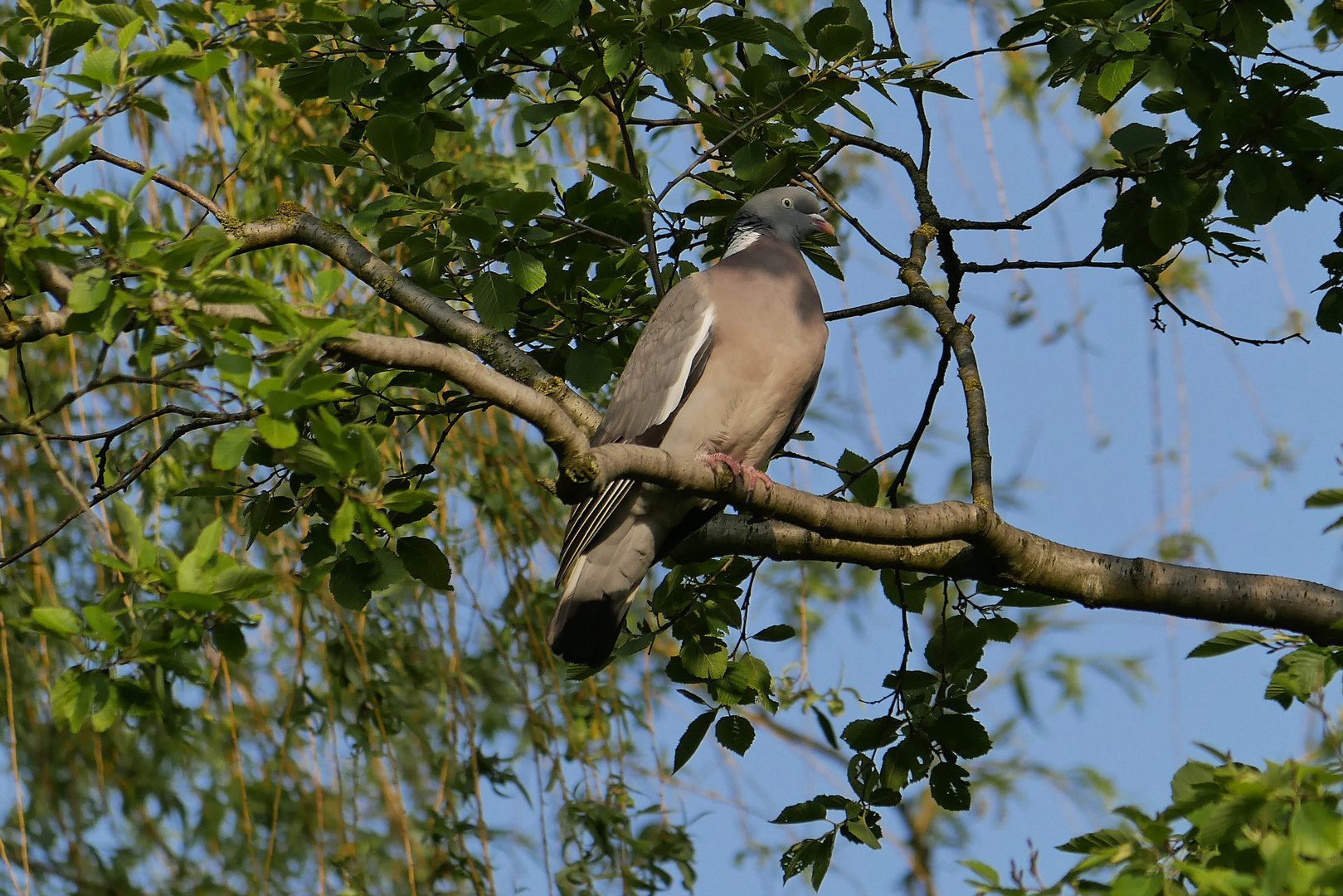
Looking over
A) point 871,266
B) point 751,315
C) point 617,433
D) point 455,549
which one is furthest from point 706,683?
point 871,266

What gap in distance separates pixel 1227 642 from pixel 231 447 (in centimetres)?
141

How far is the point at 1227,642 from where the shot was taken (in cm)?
182

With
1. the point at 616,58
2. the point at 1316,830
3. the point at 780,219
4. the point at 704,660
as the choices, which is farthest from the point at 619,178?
the point at 1316,830

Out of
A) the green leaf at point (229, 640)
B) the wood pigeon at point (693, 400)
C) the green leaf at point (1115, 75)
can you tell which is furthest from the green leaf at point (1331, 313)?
the green leaf at point (229, 640)

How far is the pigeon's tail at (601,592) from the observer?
2982 mm

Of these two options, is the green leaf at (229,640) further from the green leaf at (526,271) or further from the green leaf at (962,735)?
the green leaf at (962,735)

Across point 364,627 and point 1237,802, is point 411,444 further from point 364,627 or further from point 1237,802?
point 1237,802

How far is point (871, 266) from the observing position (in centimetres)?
504

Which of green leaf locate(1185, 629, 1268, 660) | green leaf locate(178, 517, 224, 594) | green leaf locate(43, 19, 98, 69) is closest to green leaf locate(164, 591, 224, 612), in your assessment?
green leaf locate(178, 517, 224, 594)

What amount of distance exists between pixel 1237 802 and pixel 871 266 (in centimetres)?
380

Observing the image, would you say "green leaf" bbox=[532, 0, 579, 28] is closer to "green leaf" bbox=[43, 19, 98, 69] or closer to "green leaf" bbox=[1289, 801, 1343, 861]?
"green leaf" bbox=[43, 19, 98, 69]

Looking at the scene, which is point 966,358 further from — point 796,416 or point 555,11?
point 555,11

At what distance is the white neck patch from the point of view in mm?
3375

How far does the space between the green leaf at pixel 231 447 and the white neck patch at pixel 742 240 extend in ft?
6.59
